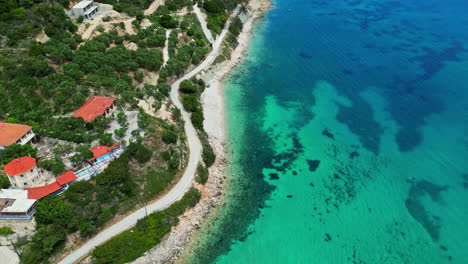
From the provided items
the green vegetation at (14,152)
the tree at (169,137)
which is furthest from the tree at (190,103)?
the green vegetation at (14,152)

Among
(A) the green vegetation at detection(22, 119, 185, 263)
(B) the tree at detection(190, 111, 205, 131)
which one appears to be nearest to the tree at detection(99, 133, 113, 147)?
(A) the green vegetation at detection(22, 119, 185, 263)

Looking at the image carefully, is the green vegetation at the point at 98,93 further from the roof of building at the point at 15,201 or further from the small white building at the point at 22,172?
the small white building at the point at 22,172

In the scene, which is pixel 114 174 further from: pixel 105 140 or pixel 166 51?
pixel 166 51

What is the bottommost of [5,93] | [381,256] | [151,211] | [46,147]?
[381,256]

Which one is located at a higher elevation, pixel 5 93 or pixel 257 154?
pixel 5 93

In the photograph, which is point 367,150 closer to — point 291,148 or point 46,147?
point 291,148

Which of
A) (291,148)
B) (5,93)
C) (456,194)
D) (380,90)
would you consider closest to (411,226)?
(456,194)

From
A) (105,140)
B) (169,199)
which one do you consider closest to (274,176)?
(169,199)
